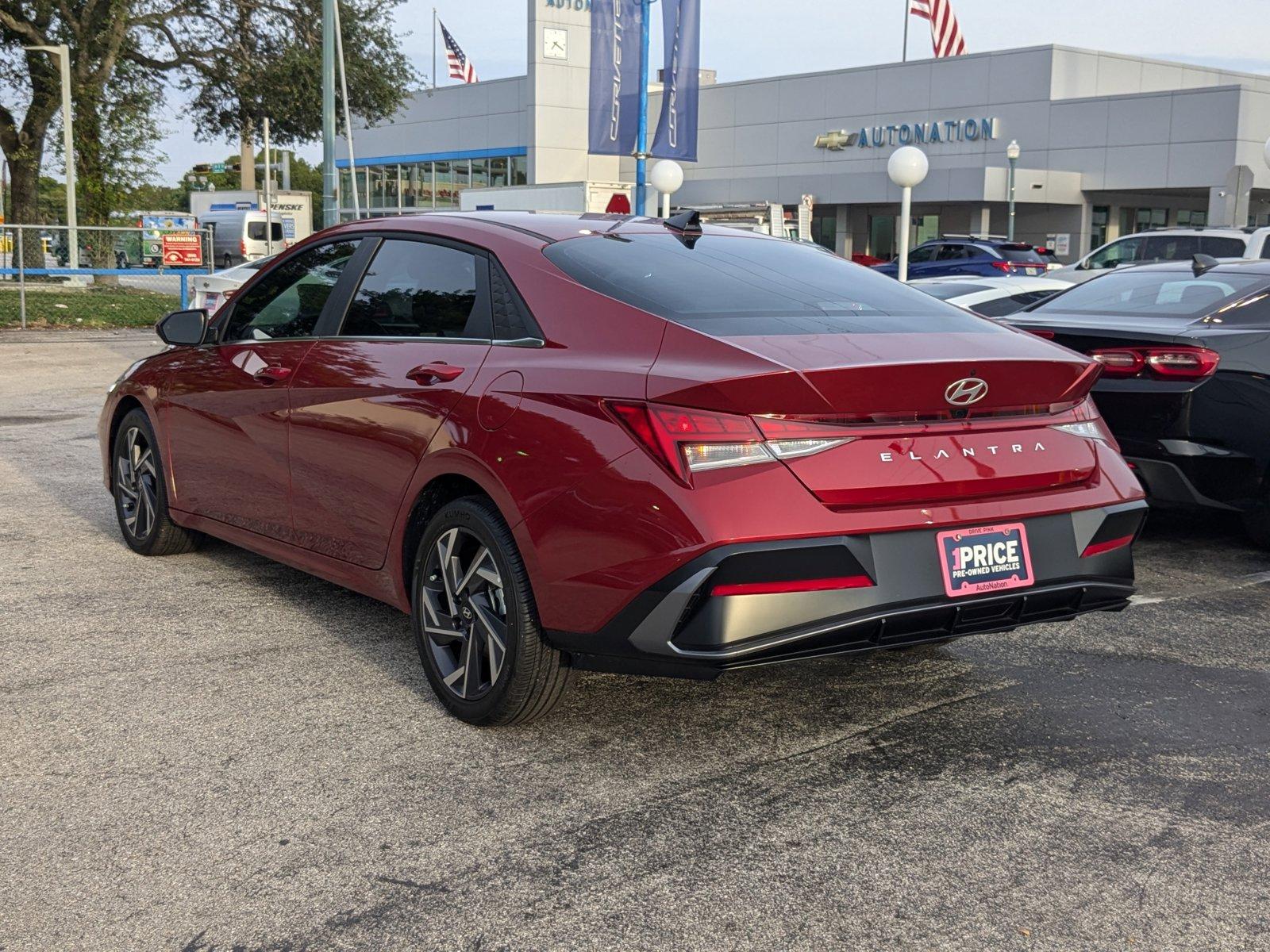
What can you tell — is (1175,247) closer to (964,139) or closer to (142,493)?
(142,493)

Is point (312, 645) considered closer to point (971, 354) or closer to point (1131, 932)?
point (971, 354)

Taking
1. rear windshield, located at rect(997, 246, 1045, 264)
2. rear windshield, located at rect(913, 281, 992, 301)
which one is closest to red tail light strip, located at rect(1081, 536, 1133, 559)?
rear windshield, located at rect(913, 281, 992, 301)

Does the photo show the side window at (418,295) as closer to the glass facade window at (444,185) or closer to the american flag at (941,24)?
the american flag at (941,24)

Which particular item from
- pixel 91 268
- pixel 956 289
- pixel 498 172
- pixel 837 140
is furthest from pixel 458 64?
pixel 956 289

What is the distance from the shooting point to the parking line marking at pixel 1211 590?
20.6ft

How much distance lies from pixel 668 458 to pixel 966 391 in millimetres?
879

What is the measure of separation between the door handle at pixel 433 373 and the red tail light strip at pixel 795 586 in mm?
1283

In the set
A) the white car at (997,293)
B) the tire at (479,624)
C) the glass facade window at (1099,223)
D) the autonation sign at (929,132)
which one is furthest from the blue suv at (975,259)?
the tire at (479,624)

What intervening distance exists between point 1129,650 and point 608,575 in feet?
8.40

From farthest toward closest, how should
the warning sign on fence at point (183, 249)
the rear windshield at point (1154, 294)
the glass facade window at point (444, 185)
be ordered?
the glass facade window at point (444, 185) < the warning sign on fence at point (183, 249) < the rear windshield at point (1154, 294)

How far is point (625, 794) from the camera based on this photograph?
3.85 metres

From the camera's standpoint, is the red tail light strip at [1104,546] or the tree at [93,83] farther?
the tree at [93,83]

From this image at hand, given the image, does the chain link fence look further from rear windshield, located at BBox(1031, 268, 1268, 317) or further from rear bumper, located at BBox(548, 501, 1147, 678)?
rear bumper, located at BBox(548, 501, 1147, 678)

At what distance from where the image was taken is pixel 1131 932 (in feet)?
10.1
